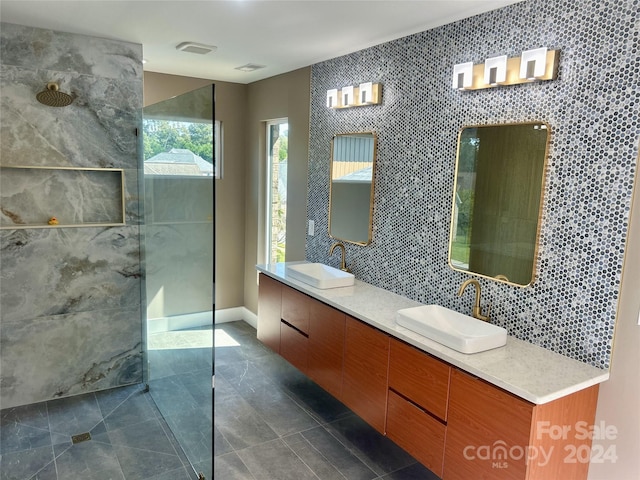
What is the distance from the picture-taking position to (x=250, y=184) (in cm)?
500

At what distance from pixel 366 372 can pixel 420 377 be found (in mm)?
453

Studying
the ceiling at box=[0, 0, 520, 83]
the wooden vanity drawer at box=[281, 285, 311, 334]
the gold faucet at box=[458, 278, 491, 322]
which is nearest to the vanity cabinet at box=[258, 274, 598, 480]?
the wooden vanity drawer at box=[281, 285, 311, 334]

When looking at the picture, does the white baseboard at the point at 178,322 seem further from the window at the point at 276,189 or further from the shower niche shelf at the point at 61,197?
the window at the point at 276,189

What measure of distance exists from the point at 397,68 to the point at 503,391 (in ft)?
6.76

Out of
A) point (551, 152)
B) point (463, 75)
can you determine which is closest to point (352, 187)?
point (463, 75)

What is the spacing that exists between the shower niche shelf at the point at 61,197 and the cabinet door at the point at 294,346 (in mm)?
1466

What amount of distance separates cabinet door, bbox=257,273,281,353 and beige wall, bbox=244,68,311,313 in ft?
1.84

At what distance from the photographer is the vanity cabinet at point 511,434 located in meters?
1.81

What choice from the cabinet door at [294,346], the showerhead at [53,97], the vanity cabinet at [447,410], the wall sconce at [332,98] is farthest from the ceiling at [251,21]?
the cabinet door at [294,346]

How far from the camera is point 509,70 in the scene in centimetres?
229

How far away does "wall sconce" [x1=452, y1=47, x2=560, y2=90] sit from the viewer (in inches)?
83.7

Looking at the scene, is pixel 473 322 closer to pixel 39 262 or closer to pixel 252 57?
pixel 252 57

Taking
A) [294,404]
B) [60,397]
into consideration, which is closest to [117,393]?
[60,397]

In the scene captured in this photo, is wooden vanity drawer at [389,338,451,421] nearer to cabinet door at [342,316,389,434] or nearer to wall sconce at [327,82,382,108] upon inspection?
cabinet door at [342,316,389,434]
